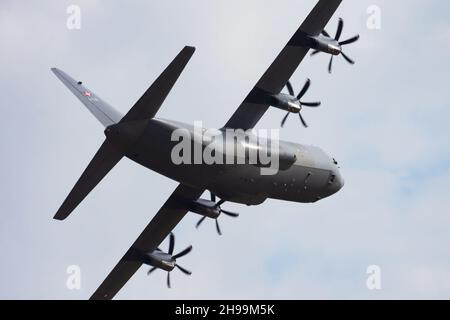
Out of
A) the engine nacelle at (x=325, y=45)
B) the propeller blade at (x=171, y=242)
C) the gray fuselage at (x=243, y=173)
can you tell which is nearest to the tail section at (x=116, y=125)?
the gray fuselage at (x=243, y=173)

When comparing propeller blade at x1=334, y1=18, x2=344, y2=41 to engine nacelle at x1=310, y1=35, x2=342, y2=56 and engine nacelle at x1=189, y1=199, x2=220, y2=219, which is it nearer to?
engine nacelle at x1=310, y1=35, x2=342, y2=56

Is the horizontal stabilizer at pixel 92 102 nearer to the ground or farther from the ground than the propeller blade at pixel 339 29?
nearer to the ground

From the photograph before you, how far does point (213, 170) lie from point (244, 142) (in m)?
1.83

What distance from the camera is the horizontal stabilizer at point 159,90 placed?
33.6 meters

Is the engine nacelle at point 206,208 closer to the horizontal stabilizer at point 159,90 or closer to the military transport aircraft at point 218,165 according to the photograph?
the military transport aircraft at point 218,165

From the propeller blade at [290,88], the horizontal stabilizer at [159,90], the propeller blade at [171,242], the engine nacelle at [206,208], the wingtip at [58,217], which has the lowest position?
the wingtip at [58,217]

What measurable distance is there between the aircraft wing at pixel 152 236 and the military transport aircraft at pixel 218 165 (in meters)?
0.06

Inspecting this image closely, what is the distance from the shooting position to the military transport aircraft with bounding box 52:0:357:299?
3578cm

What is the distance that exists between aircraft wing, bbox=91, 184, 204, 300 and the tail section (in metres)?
5.89

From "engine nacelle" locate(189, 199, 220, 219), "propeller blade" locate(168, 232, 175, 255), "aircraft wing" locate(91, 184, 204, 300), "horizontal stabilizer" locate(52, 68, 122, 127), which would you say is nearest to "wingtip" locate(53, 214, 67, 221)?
"horizontal stabilizer" locate(52, 68, 122, 127)

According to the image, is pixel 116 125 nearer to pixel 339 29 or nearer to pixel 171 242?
pixel 171 242

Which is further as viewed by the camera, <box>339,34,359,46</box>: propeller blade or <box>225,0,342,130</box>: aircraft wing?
<box>339,34,359,46</box>: propeller blade
